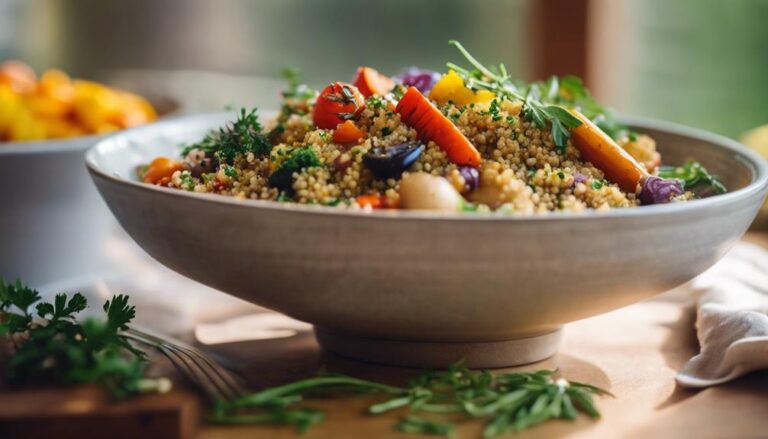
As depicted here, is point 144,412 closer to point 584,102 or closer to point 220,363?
point 220,363

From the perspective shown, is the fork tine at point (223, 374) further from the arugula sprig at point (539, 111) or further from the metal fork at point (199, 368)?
the arugula sprig at point (539, 111)

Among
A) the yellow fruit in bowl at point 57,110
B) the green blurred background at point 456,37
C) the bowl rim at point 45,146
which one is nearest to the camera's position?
the bowl rim at point 45,146

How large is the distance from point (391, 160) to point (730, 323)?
1.72ft

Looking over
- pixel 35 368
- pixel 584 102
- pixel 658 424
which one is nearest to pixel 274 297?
pixel 35 368

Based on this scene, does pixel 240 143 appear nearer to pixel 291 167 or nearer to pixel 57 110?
pixel 291 167

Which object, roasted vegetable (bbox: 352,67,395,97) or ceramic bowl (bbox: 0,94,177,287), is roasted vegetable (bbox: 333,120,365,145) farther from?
ceramic bowl (bbox: 0,94,177,287)

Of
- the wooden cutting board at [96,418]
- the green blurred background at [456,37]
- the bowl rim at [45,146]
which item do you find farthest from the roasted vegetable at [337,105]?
the green blurred background at [456,37]

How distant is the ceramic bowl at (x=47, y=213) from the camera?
1.79 meters

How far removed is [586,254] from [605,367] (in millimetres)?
301

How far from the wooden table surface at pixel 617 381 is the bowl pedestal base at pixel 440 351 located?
13 mm

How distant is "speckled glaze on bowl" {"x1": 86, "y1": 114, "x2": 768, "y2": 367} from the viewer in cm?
103

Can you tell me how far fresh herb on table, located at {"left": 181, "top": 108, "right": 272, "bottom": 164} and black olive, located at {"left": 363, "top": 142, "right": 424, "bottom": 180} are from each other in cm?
21

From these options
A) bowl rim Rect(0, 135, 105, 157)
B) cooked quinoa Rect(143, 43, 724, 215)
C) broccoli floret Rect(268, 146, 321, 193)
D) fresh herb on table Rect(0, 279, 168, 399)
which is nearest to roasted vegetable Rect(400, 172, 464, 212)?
cooked quinoa Rect(143, 43, 724, 215)

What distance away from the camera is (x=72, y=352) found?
3.46 feet
